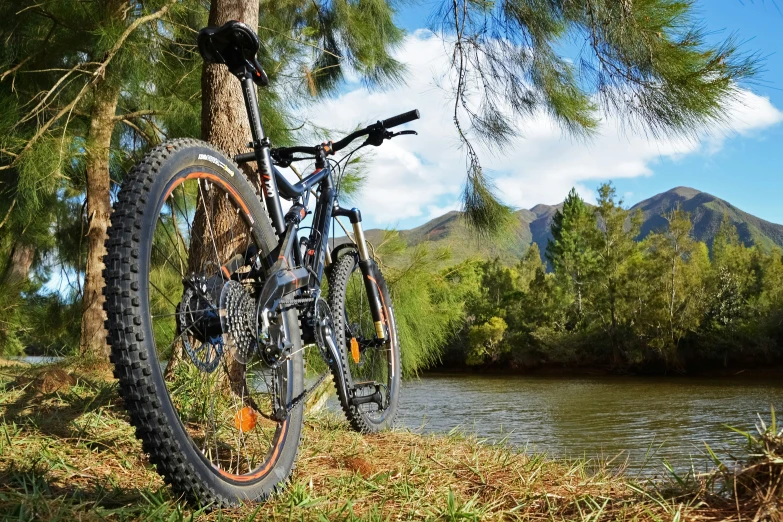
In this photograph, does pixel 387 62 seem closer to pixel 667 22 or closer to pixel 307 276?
pixel 667 22

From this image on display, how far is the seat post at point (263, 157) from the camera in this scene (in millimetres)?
1798

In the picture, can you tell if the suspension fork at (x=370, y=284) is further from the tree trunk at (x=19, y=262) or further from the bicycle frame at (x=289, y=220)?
the tree trunk at (x=19, y=262)

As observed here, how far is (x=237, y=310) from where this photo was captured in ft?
4.93

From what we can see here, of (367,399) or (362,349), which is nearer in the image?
(367,399)

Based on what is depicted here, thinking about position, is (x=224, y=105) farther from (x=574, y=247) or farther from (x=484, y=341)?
(x=574, y=247)

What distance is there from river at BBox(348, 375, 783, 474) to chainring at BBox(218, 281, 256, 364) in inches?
130

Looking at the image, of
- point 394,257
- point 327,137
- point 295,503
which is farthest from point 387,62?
point 295,503

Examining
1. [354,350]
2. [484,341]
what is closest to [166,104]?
[354,350]

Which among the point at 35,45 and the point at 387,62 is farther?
the point at 387,62

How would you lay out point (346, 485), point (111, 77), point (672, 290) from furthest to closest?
point (672, 290) < point (111, 77) < point (346, 485)

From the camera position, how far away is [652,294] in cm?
2620

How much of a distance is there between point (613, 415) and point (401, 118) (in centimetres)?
1012

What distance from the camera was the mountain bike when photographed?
1.23 m

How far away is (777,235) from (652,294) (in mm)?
159884
